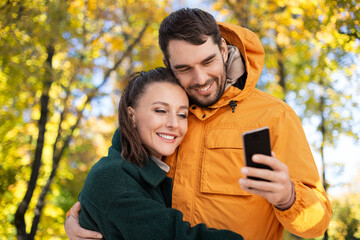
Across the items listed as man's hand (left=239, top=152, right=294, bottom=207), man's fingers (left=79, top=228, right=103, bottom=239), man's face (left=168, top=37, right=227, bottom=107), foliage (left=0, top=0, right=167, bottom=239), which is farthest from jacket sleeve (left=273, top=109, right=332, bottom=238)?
foliage (left=0, top=0, right=167, bottom=239)

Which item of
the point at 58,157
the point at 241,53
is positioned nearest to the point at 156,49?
the point at 58,157

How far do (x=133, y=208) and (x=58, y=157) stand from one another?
4.89m

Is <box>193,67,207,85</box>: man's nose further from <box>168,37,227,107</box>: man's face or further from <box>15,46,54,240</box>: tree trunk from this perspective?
<box>15,46,54,240</box>: tree trunk

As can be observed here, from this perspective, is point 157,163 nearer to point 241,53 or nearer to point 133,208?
point 133,208

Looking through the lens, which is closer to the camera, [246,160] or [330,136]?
[246,160]

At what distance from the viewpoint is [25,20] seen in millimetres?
4016

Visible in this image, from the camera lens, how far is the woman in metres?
1.80

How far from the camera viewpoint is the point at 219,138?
2.33 metres

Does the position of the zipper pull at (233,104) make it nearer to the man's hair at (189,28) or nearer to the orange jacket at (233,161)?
the orange jacket at (233,161)

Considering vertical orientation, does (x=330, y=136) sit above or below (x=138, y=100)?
below

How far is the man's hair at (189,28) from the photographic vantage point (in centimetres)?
235

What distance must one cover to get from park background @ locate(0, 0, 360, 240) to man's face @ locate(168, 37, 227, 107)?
1.66 metres

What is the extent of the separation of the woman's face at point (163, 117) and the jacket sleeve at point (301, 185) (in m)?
0.64

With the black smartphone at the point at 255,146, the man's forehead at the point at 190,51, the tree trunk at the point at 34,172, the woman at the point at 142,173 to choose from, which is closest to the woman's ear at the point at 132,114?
the woman at the point at 142,173
